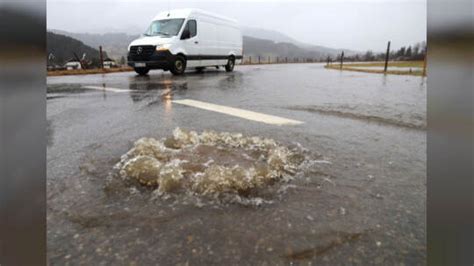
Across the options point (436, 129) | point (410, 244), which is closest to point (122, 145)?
point (410, 244)

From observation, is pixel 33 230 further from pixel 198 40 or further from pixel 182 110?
pixel 198 40

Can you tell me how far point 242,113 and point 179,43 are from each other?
766 cm

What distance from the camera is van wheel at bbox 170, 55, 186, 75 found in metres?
10.6

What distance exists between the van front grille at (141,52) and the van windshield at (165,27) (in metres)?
0.83

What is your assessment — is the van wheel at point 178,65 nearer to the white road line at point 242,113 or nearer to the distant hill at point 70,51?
the distant hill at point 70,51

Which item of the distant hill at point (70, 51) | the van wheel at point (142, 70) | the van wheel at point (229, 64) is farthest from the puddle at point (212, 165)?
the distant hill at point (70, 51)

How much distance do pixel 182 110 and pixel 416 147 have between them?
2.48 meters

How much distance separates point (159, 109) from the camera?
3939mm

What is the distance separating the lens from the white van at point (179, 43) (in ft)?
33.9

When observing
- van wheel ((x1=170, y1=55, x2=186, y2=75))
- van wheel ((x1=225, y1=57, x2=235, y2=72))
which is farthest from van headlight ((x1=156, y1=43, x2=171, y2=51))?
van wheel ((x1=225, y1=57, x2=235, y2=72))

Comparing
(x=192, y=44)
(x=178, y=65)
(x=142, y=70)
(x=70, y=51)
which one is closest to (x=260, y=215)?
(x=178, y=65)

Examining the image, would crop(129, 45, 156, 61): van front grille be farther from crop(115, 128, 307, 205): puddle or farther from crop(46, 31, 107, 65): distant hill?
crop(115, 128, 307, 205): puddle

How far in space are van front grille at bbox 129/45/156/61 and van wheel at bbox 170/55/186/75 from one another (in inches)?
30.7

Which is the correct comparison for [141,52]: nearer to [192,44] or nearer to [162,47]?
[162,47]
